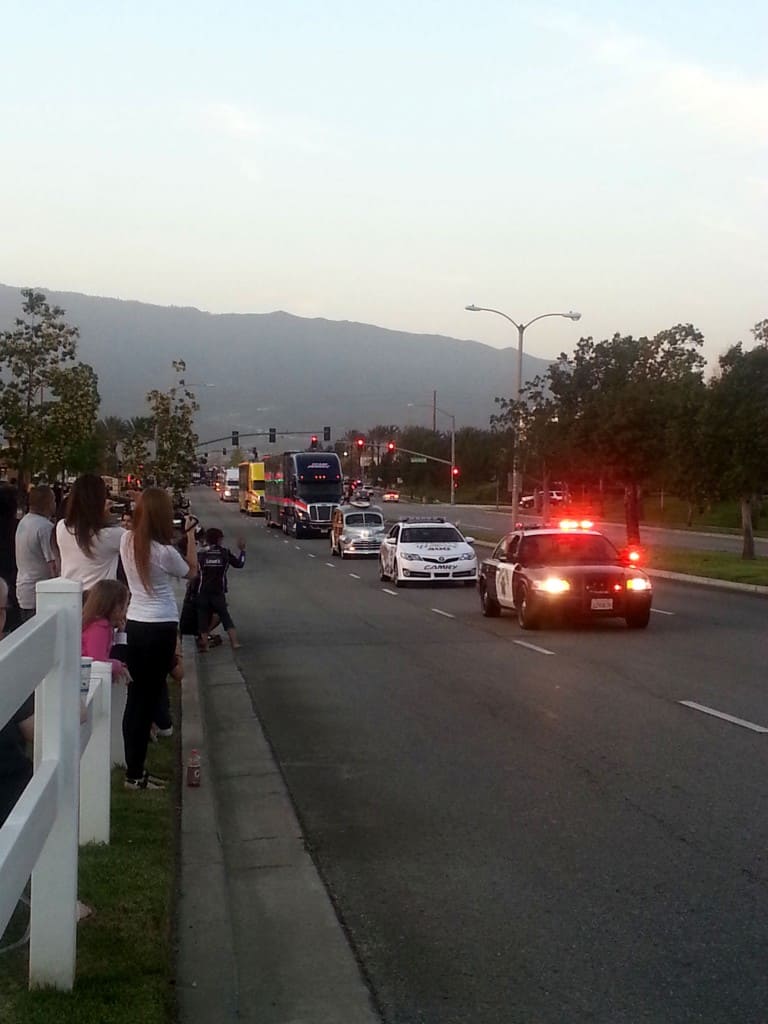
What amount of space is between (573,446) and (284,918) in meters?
40.4

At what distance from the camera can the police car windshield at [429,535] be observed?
30.5 metres

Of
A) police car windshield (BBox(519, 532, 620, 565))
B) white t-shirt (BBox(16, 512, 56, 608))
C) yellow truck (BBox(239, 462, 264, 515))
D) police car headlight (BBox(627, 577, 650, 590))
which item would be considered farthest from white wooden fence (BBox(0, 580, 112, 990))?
yellow truck (BBox(239, 462, 264, 515))

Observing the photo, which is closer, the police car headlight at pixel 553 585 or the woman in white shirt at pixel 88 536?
the woman in white shirt at pixel 88 536

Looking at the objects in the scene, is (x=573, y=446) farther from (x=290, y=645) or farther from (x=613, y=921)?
(x=613, y=921)

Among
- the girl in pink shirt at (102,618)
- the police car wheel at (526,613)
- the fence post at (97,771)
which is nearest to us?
the fence post at (97,771)

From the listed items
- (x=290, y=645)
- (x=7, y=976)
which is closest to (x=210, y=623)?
(x=290, y=645)

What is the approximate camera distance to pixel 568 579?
19375 millimetres

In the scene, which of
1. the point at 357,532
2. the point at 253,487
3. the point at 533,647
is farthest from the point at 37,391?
the point at 253,487

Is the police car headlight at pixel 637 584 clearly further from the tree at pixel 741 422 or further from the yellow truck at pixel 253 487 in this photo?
→ the yellow truck at pixel 253 487

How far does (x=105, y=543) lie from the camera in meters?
9.20

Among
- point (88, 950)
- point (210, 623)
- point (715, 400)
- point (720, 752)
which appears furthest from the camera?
point (715, 400)

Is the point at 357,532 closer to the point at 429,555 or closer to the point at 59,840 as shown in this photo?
the point at 429,555

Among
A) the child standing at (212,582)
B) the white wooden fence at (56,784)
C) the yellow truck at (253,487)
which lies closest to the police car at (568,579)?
the child standing at (212,582)

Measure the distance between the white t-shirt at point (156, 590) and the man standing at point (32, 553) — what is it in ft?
10.1
